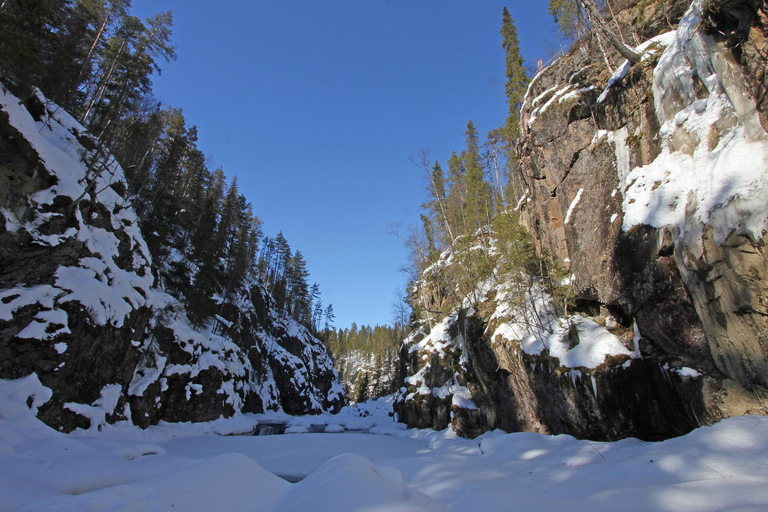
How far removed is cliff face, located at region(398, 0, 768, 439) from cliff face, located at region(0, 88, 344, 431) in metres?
16.7

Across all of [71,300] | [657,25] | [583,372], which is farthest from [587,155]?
[71,300]

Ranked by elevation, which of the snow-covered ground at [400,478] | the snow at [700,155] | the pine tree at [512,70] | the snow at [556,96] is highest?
the pine tree at [512,70]

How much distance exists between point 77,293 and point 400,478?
42.1ft

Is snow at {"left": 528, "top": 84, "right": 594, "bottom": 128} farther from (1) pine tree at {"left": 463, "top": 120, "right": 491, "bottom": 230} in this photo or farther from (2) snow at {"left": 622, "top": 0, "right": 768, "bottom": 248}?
(1) pine tree at {"left": 463, "top": 120, "right": 491, "bottom": 230}

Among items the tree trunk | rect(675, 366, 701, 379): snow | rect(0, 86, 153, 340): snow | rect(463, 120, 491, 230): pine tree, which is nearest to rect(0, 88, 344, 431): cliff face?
rect(0, 86, 153, 340): snow

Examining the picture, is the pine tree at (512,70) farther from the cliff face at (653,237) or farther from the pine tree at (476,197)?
the cliff face at (653,237)

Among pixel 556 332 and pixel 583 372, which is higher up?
pixel 556 332

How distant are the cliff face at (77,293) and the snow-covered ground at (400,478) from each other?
1.53 metres

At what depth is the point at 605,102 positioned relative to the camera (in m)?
11.3

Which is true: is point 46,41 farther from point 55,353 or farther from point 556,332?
point 556,332

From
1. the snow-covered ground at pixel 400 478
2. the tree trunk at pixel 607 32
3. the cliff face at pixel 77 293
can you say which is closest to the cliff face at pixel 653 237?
the tree trunk at pixel 607 32

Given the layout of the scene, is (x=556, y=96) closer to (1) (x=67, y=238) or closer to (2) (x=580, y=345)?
(2) (x=580, y=345)

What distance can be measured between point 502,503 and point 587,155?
41.2 ft

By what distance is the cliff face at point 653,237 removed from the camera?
19.4ft
